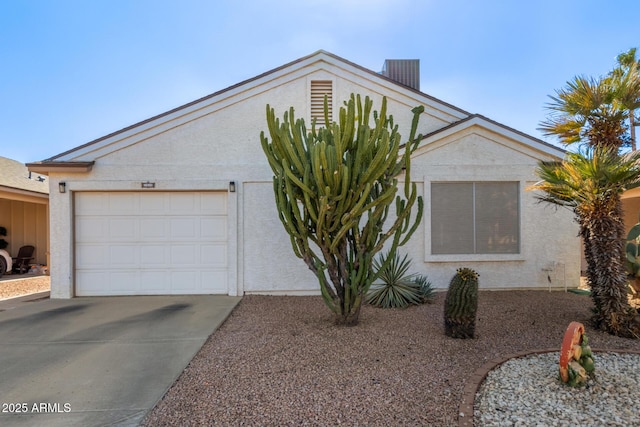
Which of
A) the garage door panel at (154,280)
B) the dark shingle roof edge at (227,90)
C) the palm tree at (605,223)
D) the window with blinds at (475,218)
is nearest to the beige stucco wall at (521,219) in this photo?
the window with blinds at (475,218)

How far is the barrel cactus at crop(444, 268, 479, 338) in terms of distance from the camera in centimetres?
514

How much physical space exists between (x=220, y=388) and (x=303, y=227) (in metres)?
2.42

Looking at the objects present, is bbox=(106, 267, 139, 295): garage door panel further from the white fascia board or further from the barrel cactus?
the white fascia board

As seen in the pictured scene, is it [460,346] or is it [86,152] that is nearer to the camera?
[460,346]

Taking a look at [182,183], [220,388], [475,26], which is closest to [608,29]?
[475,26]

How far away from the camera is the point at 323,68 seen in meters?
8.99

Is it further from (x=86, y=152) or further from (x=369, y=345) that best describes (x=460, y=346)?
(x=86, y=152)

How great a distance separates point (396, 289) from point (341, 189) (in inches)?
123

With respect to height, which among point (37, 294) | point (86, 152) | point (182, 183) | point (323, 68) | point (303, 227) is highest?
point (323, 68)

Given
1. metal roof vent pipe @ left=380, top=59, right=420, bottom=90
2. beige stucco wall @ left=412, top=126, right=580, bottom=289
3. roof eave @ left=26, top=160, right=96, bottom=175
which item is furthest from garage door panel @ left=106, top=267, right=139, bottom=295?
metal roof vent pipe @ left=380, top=59, right=420, bottom=90

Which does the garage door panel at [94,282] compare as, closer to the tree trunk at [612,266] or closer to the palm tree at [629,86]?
the tree trunk at [612,266]

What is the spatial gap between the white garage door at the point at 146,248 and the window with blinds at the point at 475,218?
5046 mm

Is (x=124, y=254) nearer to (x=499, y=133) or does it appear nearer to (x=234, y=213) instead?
(x=234, y=213)

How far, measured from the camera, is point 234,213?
8562 millimetres
